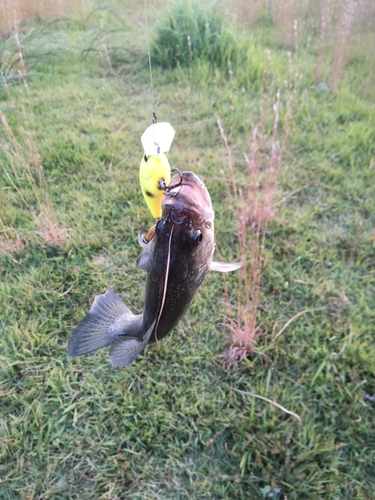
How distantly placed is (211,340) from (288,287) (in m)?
0.68

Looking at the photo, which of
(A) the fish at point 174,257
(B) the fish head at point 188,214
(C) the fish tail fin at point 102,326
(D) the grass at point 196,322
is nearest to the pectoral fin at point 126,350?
(A) the fish at point 174,257

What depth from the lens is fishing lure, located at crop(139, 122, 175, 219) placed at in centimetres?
110

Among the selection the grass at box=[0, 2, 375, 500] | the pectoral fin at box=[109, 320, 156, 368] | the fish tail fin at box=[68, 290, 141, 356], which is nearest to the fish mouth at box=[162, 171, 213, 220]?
the pectoral fin at box=[109, 320, 156, 368]

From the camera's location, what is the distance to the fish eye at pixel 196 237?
3.83 feet

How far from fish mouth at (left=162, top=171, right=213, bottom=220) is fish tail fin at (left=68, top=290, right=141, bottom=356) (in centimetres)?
59

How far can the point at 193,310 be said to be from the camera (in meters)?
2.56

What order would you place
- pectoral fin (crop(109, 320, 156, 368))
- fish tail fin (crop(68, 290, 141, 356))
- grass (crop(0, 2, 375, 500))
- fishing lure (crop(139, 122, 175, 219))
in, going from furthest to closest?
grass (crop(0, 2, 375, 500)) < fish tail fin (crop(68, 290, 141, 356)) < pectoral fin (crop(109, 320, 156, 368)) < fishing lure (crop(139, 122, 175, 219))

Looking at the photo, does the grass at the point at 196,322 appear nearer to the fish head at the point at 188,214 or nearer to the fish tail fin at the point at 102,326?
the fish tail fin at the point at 102,326

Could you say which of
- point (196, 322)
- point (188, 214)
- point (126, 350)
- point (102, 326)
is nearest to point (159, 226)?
point (188, 214)

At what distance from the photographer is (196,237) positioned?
3.86 feet

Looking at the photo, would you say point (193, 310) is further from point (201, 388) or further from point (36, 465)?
point (36, 465)

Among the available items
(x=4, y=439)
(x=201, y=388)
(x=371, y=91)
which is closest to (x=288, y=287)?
(x=201, y=388)

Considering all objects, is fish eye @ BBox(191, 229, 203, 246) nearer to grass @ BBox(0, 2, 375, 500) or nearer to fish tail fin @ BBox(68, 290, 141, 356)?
fish tail fin @ BBox(68, 290, 141, 356)

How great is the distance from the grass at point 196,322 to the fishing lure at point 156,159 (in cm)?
134
